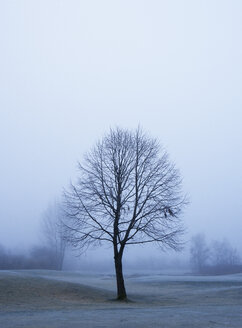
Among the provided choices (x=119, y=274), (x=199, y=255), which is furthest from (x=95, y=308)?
(x=199, y=255)

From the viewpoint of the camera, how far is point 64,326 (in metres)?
10.4

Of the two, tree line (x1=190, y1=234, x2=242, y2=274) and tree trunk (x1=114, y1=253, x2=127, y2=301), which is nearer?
tree trunk (x1=114, y1=253, x2=127, y2=301)

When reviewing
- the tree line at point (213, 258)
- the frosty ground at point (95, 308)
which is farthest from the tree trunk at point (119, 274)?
the tree line at point (213, 258)

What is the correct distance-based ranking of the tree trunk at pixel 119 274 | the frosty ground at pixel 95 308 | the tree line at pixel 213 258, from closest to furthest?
the frosty ground at pixel 95 308, the tree trunk at pixel 119 274, the tree line at pixel 213 258

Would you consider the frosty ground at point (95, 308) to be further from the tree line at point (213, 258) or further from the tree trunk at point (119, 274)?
the tree line at point (213, 258)

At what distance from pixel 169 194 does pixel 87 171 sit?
562cm

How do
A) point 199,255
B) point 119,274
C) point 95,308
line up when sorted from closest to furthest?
point 95,308 < point 119,274 < point 199,255

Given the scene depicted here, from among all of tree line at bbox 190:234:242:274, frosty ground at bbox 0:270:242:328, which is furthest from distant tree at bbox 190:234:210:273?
frosty ground at bbox 0:270:242:328

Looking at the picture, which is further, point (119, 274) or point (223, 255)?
point (223, 255)

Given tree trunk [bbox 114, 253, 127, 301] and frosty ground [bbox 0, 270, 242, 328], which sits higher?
tree trunk [bbox 114, 253, 127, 301]

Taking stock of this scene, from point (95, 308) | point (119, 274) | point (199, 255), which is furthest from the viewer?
point (199, 255)

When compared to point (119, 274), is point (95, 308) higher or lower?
lower

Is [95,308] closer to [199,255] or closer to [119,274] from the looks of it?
[119,274]

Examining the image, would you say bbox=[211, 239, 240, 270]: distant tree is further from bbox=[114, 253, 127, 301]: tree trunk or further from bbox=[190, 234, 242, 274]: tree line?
bbox=[114, 253, 127, 301]: tree trunk
